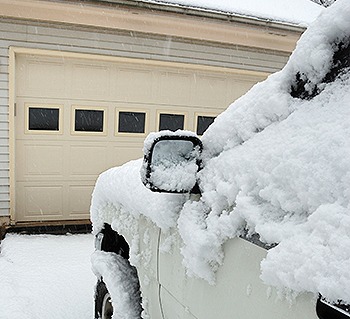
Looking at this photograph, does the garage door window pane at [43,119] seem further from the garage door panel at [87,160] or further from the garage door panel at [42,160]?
the garage door panel at [87,160]

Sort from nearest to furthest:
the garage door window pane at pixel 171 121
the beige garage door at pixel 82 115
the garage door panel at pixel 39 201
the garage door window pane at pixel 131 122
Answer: the beige garage door at pixel 82 115, the garage door panel at pixel 39 201, the garage door window pane at pixel 131 122, the garage door window pane at pixel 171 121

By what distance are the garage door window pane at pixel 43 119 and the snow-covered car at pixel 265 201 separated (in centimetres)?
483

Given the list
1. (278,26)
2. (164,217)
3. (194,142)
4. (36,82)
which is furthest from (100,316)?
(278,26)

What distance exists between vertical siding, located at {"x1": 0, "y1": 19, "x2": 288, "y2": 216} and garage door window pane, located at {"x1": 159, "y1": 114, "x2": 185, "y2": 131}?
99 cm

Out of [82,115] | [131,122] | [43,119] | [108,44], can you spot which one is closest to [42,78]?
[43,119]

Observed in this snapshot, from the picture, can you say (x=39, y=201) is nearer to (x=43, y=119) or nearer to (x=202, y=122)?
(x=43, y=119)

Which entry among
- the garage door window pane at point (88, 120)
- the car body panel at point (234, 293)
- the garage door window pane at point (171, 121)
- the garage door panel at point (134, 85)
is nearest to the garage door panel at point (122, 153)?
the garage door window pane at point (88, 120)

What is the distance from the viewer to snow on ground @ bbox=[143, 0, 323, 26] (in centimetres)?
662

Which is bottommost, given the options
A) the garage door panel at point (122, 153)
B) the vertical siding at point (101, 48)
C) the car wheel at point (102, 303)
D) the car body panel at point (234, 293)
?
the car wheel at point (102, 303)

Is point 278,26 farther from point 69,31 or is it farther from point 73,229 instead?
point 73,229

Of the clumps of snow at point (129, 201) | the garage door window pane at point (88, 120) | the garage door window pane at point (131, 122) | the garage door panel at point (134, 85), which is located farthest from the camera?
the garage door window pane at point (131, 122)

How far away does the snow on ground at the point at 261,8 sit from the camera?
6.62 meters

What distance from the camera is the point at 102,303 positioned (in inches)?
128

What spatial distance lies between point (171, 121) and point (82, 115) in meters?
1.59
